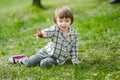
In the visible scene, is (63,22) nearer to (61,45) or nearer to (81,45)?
(61,45)

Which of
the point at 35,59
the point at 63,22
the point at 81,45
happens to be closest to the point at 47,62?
the point at 35,59

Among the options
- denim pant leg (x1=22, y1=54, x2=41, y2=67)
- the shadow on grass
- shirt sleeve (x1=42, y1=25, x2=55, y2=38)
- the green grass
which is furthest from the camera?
denim pant leg (x1=22, y1=54, x2=41, y2=67)

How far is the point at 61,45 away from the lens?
9742 mm

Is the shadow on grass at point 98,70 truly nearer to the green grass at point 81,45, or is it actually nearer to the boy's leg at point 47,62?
the green grass at point 81,45

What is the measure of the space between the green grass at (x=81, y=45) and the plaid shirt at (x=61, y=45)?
26 centimetres

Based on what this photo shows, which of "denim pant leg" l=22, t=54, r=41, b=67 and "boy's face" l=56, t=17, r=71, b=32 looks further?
"denim pant leg" l=22, t=54, r=41, b=67

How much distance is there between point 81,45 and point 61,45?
249 cm

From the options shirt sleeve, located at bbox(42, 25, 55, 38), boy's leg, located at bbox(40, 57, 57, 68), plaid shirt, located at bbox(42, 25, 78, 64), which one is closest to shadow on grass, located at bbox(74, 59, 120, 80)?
plaid shirt, located at bbox(42, 25, 78, 64)

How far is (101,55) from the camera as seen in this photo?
35.1 ft

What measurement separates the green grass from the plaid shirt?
0.86 ft

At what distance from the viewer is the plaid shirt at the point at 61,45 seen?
381 inches

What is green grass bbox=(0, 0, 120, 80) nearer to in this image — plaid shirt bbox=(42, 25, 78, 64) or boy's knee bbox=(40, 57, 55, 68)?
boy's knee bbox=(40, 57, 55, 68)

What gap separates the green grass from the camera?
8961 mm

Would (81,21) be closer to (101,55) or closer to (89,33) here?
(89,33)
